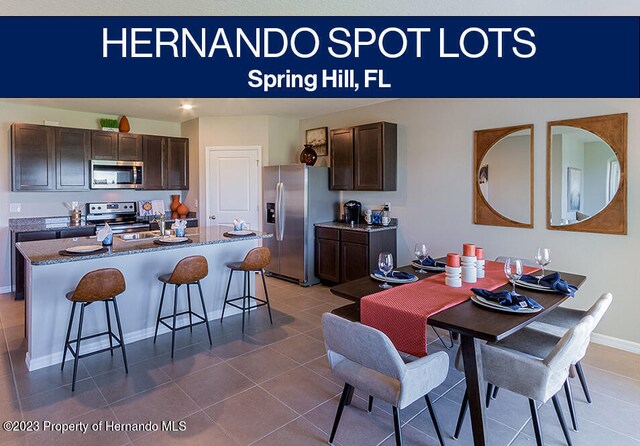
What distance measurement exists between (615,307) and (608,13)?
8.21ft

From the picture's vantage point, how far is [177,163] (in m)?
6.50

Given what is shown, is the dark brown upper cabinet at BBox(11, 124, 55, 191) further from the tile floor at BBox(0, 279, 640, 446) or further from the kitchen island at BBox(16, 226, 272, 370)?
the tile floor at BBox(0, 279, 640, 446)

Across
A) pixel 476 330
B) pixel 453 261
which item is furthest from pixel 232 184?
pixel 476 330

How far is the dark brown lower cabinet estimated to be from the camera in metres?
4.97

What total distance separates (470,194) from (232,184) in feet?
12.5

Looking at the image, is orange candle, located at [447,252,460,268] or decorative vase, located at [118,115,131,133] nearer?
orange candle, located at [447,252,460,268]

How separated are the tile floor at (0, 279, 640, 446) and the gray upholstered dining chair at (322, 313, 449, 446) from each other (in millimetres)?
383

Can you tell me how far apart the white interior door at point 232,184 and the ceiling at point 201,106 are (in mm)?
682

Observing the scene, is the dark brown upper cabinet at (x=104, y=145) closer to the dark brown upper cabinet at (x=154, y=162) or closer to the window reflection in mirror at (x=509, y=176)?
the dark brown upper cabinet at (x=154, y=162)

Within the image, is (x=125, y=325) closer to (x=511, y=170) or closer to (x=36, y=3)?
(x=36, y=3)

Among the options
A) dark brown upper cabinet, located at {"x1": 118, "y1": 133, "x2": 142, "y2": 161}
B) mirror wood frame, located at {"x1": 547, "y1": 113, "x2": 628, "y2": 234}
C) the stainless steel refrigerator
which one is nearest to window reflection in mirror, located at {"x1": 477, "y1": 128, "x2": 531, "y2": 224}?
mirror wood frame, located at {"x1": 547, "y1": 113, "x2": 628, "y2": 234}

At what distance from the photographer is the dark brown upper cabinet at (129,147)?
5852 millimetres

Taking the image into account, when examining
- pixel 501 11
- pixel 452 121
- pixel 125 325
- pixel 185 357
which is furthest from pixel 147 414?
pixel 452 121

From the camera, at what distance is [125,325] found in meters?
3.51
